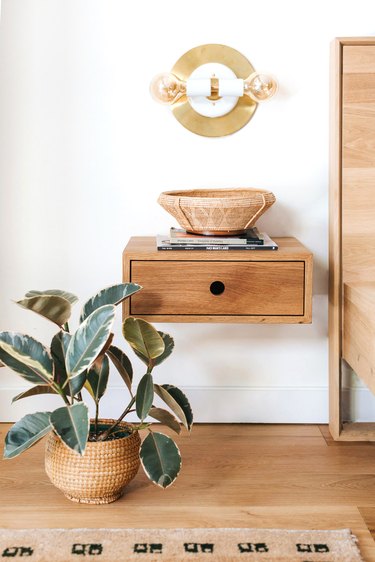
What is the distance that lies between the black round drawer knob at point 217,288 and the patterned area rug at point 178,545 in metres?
0.64

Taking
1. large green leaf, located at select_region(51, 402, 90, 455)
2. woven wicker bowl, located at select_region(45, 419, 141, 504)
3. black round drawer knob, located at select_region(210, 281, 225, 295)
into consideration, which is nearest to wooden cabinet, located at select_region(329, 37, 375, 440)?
black round drawer knob, located at select_region(210, 281, 225, 295)

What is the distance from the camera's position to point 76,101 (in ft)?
7.68

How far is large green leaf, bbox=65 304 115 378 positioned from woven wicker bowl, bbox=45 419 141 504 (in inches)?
8.8

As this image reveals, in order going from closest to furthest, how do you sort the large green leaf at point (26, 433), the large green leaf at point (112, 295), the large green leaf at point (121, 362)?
the large green leaf at point (26, 433), the large green leaf at point (112, 295), the large green leaf at point (121, 362)

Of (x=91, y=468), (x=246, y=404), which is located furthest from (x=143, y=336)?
(x=246, y=404)

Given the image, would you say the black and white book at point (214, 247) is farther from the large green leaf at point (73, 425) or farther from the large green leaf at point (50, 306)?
the large green leaf at point (73, 425)

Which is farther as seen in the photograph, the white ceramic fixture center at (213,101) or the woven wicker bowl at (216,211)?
the white ceramic fixture center at (213,101)

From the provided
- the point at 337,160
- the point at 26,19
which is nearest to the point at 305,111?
the point at 337,160

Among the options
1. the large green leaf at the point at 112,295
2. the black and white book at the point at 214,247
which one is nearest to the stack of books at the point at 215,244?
the black and white book at the point at 214,247

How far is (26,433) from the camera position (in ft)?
5.72

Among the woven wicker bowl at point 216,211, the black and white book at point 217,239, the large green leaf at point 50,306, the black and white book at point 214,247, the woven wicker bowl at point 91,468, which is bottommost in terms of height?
the woven wicker bowl at point 91,468

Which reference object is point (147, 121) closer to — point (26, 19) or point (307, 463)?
point (26, 19)

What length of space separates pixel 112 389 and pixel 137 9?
3.95 ft

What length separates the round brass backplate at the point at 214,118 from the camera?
7.61 feet
